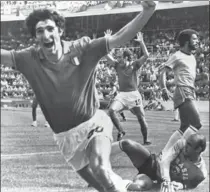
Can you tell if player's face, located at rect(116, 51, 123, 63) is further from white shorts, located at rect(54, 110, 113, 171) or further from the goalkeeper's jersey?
the goalkeeper's jersey

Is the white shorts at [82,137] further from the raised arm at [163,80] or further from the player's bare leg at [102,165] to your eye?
the raised arm at [163,80]

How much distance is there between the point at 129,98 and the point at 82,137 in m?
0.59

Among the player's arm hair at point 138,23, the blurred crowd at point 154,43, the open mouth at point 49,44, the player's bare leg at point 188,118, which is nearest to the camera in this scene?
the player's arm hair at point 138,23

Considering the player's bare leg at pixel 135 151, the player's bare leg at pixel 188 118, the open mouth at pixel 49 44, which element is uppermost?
the open mouth at pixel 49 44

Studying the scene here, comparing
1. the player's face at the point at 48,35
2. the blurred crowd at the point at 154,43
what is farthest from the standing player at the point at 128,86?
the player's face at the point at 48,35

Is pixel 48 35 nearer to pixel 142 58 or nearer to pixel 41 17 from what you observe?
pixel 41 17

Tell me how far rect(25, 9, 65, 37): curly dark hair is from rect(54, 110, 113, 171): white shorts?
0.44 meters

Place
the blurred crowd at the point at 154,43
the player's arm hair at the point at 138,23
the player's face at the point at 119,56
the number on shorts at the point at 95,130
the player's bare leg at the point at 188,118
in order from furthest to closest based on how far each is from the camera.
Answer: the blurred crowd at the point at 154,43, the player's bare leg at the point at 188,118, the player's face at the point at 119,56, the number on shorts at the point at 95,130, the player's arm hair at the point at 138,23

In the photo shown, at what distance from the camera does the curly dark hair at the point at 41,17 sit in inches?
116

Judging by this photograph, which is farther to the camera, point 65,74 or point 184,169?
point 184,169

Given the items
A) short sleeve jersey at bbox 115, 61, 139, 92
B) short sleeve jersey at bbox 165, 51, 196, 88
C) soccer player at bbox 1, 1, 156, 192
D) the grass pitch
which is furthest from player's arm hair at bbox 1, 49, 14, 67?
the grass pitch

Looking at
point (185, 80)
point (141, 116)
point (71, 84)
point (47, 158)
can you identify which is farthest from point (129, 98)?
point (47, 158)

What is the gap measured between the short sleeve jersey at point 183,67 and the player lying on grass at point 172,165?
0.31 m

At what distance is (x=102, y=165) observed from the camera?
9.45 feet
